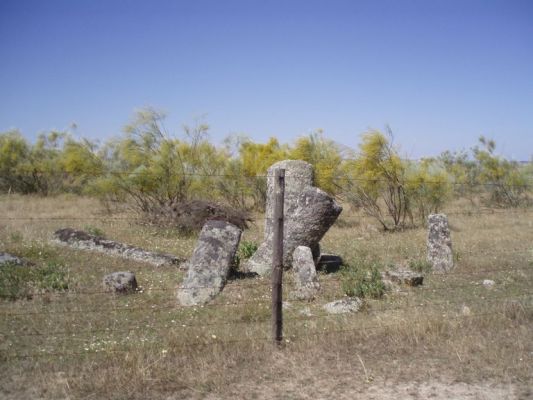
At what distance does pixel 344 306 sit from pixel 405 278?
2.04 meters

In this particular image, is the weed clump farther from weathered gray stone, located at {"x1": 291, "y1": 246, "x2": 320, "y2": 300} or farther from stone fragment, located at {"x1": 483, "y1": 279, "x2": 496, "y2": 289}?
stone fragment, located at {"x1": 483, "y1": 279, "x2": 496, "y2": 289}

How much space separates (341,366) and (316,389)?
59 centimetres

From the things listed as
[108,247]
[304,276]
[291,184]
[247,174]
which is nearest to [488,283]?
[304,276]

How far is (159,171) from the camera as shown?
58.7 feet

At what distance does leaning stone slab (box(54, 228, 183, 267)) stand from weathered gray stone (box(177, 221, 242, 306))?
1984mm

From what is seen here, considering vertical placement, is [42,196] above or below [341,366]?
above

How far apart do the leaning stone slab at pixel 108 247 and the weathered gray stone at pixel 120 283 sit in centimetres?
205

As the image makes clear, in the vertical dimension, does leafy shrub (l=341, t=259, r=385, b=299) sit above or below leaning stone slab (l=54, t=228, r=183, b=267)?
below

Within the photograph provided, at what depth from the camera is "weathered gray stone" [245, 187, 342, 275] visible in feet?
34.9

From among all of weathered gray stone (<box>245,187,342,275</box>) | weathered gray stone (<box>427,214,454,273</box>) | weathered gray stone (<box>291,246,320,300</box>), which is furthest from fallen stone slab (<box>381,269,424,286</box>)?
weathered gray stone (<box>245,187,342,275</box>)

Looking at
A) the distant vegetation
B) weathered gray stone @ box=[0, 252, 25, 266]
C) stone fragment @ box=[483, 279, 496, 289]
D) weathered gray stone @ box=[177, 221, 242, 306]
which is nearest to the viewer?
weathered gray stone @ box=[177, 221, 242, 306]

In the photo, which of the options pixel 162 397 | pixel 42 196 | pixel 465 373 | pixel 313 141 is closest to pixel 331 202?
pixel 465 373

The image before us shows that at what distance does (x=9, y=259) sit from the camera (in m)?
9.48

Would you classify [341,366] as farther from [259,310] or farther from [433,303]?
[433,303]
